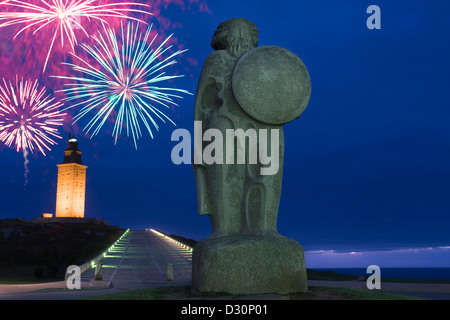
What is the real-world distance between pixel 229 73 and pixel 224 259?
3154 millimetres

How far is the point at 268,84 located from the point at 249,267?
9.82 feet

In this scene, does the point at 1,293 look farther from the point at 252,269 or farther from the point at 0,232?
the point at 0,232

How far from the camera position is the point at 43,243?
44.5 m

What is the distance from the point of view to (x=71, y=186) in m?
85.1

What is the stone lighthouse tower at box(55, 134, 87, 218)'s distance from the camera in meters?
84.7

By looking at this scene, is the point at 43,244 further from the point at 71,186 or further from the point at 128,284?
the point at 71,186

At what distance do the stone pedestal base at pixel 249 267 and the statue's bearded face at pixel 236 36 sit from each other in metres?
3.35

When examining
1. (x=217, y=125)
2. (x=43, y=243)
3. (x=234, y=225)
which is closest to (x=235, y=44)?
(x=217, y=125)

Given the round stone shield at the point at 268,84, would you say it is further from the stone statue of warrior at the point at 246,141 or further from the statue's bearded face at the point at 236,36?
the statue's bearded face at the point at 236,36

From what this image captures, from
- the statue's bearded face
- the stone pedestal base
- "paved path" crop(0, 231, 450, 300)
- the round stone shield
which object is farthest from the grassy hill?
the round stone shield

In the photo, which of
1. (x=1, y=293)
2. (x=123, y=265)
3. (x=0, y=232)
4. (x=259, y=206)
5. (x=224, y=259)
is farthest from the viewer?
(x=0, y=232)

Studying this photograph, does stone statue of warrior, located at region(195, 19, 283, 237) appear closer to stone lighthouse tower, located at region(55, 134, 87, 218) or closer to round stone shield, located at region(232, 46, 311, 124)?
round stone shield, located at region(232, 46, 311, 124)

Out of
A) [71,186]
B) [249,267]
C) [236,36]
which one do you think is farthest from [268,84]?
[71,186]

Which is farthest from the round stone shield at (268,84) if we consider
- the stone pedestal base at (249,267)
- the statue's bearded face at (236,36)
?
the stone pedestal base at (249,267)
